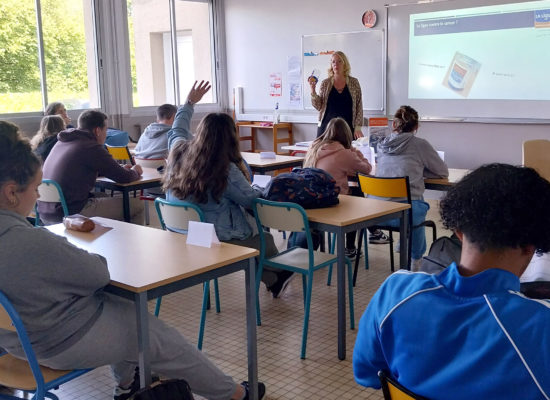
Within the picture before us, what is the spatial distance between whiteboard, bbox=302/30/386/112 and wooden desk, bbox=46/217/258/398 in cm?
471

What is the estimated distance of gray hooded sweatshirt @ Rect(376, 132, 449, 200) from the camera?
406 cm

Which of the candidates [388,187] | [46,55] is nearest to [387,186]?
[388,187]

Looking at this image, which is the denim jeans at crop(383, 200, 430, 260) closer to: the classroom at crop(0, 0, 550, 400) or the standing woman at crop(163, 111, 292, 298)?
the classroom at crop(0, 0, 550, 400)

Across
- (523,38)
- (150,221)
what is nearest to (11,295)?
(150,221)

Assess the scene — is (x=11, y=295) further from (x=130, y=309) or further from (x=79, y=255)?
(x=130, y=309)

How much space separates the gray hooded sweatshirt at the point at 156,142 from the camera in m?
5.14

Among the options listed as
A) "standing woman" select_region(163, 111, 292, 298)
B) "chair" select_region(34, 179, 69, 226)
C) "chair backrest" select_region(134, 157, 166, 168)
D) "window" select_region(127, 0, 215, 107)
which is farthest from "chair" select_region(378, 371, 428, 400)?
"window" select_region(127, 0, 215, 107)

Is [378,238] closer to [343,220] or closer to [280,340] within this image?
[280,340]

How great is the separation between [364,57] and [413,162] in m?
3.27

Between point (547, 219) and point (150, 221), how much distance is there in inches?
211

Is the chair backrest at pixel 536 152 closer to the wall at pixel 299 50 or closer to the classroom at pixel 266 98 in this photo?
the classroom at pixel 266 98

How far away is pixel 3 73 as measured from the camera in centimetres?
659

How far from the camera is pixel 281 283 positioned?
373cm

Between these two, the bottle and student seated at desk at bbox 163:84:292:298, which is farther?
Answer: the bottle
